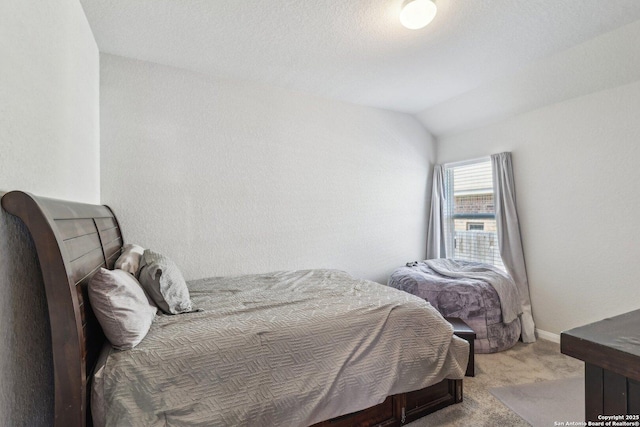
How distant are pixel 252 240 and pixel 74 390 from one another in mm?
1922

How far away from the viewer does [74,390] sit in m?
1.00

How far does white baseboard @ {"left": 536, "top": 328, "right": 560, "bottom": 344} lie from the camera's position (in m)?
2.81

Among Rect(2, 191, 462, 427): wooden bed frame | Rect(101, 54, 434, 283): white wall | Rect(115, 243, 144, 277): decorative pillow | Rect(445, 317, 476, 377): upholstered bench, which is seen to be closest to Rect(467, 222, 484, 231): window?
Rect(101, 54, 434, 283): white wall

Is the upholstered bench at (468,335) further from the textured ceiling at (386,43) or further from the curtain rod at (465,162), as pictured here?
the textured ceiling at (386,43)

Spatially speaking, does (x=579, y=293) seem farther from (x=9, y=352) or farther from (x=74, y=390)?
(x=9, y=352)

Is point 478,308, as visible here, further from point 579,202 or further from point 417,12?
point 417,12

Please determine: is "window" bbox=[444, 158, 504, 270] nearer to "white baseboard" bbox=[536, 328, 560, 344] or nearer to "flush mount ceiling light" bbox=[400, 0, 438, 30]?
"white baseboard" bbox=[536, 328, 560, 344]

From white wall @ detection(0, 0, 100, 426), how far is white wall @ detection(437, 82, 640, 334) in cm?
376

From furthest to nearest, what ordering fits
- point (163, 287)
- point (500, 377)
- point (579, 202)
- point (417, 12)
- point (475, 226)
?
point (475, 226), point (579, 202), point (500, 377), point (417, 12), point (163, 287)

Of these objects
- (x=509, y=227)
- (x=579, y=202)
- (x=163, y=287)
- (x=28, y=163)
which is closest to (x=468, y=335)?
(x=509, y=227)

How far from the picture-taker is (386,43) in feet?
7.36

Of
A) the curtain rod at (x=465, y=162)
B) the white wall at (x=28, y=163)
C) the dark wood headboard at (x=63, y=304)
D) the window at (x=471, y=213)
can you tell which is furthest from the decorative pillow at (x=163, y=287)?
the curtain rod at (x=465, y=162)

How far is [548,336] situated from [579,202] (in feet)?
4.44

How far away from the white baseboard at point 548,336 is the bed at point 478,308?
0.31 meters
